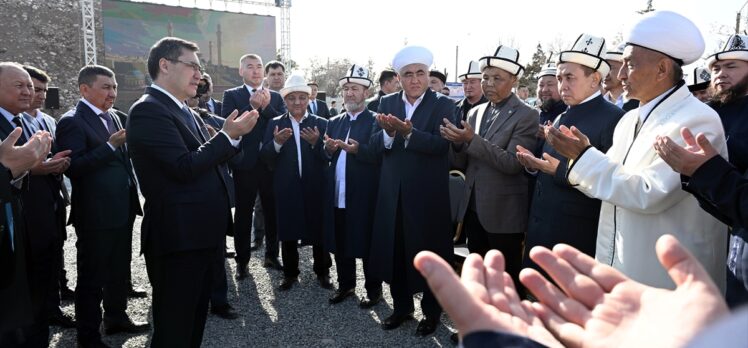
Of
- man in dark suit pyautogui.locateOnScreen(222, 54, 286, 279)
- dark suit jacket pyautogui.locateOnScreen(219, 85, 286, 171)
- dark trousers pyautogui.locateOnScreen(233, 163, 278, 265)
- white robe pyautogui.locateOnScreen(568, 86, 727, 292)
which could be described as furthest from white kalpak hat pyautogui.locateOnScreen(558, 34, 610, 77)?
dark trousers pyautogui.locateOnScreen(233, 163, 278, 265)

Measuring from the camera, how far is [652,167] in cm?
201

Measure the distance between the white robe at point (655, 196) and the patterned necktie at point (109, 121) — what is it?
3345 millimetres

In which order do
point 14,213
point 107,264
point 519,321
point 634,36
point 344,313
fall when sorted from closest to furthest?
point 519,321, point 634,36, point 14,213, point 107,264, point 344,313

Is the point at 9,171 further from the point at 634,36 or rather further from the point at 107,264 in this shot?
Answer: the point at 634,36

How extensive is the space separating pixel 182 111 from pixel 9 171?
891mm

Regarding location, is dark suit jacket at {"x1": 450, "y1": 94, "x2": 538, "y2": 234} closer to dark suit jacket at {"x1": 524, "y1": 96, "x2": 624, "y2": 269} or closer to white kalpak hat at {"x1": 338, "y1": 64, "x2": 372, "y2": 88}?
dark suit jacket at {"x1": 524, "y1": 96, "x2": 624, "y2": 269}

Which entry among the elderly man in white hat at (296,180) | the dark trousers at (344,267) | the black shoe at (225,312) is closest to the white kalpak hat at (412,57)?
the elderly man in white hat at (296,180)

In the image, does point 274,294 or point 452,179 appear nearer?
point 452,179

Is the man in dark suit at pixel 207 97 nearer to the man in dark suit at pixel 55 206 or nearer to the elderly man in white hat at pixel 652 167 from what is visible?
the man in dark suit at pixel 55 206

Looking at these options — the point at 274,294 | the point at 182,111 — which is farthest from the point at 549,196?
the point at 274,294

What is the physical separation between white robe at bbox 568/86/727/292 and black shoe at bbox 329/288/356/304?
9.16ft

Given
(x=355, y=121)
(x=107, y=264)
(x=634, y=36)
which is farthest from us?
(x=355, y=121)

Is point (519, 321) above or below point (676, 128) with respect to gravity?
below

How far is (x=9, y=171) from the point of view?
7.22 ft
